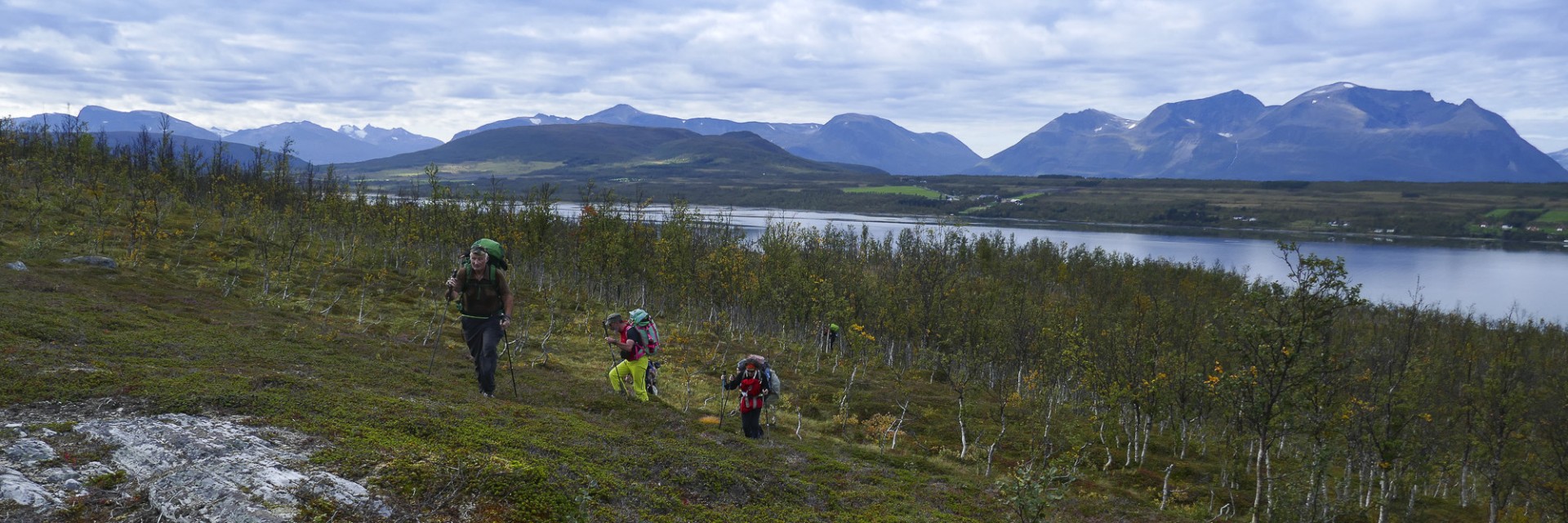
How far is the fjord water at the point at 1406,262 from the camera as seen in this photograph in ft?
261

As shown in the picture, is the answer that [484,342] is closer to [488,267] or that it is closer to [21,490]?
[488,267]

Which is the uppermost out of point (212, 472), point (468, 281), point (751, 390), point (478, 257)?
point (478, 257)

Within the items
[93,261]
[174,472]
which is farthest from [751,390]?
[93,261]

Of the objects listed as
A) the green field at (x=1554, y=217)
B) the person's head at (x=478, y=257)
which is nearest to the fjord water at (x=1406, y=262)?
the green field at (x=1554, y=217)

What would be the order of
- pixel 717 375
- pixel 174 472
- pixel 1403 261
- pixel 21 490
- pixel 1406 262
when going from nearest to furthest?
1. pixel 21 490
2. pixel 174 472
3. pixel 717 375
4. pixel 1406 262
5. pixel 1403 261

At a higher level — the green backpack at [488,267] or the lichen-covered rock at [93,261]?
the green backpack at [488,267]

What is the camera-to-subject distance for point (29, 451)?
5590mm

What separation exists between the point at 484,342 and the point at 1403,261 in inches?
6166

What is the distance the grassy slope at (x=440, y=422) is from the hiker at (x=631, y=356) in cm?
60

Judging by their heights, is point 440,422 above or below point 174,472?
below

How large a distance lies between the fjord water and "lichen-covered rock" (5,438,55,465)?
5122 centimetres

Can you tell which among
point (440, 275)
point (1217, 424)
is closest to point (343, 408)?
point (440, 275)

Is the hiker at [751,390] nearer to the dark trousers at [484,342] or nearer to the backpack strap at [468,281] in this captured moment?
the dark trousers at [484,342]

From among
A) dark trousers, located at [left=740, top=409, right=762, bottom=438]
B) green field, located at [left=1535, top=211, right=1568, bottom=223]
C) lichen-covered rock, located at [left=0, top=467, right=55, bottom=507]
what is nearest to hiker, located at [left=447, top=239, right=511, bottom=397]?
dark trousers, located at [left=740, top=409, right=762, bottom=438]
